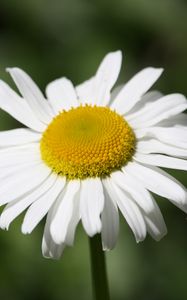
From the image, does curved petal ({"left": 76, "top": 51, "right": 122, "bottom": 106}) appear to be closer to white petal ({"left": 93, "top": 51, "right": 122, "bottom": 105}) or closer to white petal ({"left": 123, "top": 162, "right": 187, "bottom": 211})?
white petal ({"left": 93, "top": 51, "right": 122, "bottom": 105})

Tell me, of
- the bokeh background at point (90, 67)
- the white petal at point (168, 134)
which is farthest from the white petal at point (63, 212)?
the bokeh background at point (90, 67)

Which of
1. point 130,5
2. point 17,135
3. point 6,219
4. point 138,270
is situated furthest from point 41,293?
point 130,5

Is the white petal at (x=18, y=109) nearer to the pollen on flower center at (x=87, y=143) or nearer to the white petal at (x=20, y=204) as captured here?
the pollen on flower center at (x=87, y=143)

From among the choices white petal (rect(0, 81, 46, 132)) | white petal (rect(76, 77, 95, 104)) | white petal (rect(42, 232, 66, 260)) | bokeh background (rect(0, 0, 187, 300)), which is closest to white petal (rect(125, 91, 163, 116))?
white petal (rect(76, 77, 95, 104))

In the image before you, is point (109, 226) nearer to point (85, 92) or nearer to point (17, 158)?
point (17, 158)

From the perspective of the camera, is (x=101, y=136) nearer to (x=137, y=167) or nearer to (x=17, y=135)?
(x=137, y=167)

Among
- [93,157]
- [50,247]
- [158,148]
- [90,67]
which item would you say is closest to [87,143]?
[93,157]
